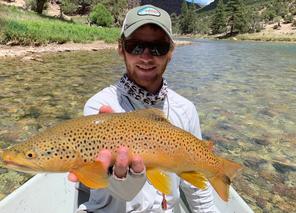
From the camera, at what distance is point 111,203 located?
3.08 m

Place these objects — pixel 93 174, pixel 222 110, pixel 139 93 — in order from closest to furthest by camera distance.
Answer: pixel 93 174, pixel 139 93, pixel 222 110

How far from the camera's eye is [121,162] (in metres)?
2.36

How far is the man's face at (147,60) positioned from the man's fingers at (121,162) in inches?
42.7

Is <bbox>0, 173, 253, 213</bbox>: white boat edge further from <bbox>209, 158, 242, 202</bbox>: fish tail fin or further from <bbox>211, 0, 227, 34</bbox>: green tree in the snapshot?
<bbox>211, 0, 227, 34</bbox>: green tree

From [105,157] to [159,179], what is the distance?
411 millimetres

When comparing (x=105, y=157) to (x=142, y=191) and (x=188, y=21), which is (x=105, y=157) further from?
(x=188, y=21)

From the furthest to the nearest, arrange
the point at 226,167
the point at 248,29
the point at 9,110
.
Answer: the point at 248,29 → the point at 9,110 → the point at 226,167

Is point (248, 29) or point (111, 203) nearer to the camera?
point (111, 203)

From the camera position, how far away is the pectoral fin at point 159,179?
246cm

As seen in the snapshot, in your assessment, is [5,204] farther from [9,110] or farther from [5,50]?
[5,50]

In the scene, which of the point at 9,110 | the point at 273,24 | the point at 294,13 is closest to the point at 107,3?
the point at 273,24

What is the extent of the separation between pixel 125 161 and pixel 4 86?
14.5 m

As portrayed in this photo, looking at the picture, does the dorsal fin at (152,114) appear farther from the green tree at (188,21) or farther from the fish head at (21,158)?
the green tree at (188,21)

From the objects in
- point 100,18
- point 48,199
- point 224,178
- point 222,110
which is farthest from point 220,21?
point 224,178
